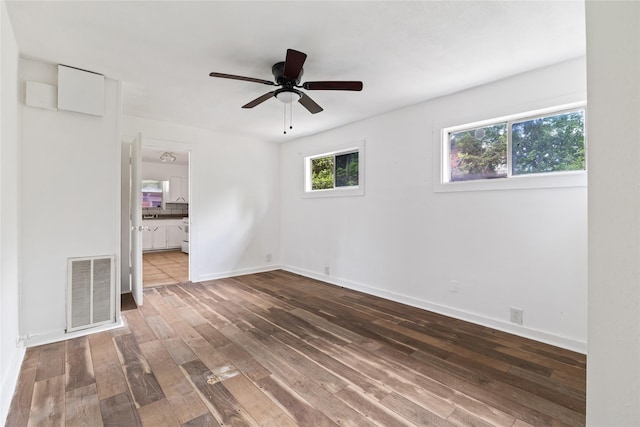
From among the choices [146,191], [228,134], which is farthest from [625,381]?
[146,191]

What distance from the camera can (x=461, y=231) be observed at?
329 cm

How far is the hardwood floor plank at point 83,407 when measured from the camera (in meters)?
1.66

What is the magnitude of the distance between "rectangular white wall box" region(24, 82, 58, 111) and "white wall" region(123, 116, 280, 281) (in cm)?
143

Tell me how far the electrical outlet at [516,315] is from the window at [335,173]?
2.32m

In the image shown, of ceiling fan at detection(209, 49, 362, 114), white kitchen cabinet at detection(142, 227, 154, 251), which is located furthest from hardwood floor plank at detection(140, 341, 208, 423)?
white kitchen cabinet at detection(142, 227, 154, 251)

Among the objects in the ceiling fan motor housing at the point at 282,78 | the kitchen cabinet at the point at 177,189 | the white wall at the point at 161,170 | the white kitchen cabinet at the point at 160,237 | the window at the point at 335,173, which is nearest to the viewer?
the ceiling fan motor housing at the point at 282,78

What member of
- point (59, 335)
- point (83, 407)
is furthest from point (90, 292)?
point (83, 407)

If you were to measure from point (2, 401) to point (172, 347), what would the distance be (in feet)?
3.37

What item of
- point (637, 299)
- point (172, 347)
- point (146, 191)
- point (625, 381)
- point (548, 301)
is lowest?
point (172, 347)

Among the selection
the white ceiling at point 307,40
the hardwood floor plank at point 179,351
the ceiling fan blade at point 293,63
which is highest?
the white ceiling at point 307,40

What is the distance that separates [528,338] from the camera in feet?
9.11

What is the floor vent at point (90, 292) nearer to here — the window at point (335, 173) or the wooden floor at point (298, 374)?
the wooden floor at point (298, 374)

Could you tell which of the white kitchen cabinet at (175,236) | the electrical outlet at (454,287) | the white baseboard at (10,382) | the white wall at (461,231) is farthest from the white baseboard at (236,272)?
the white kitchen cabinet at (175,236)

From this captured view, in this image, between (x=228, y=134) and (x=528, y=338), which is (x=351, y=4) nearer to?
(x=528, y=338)
